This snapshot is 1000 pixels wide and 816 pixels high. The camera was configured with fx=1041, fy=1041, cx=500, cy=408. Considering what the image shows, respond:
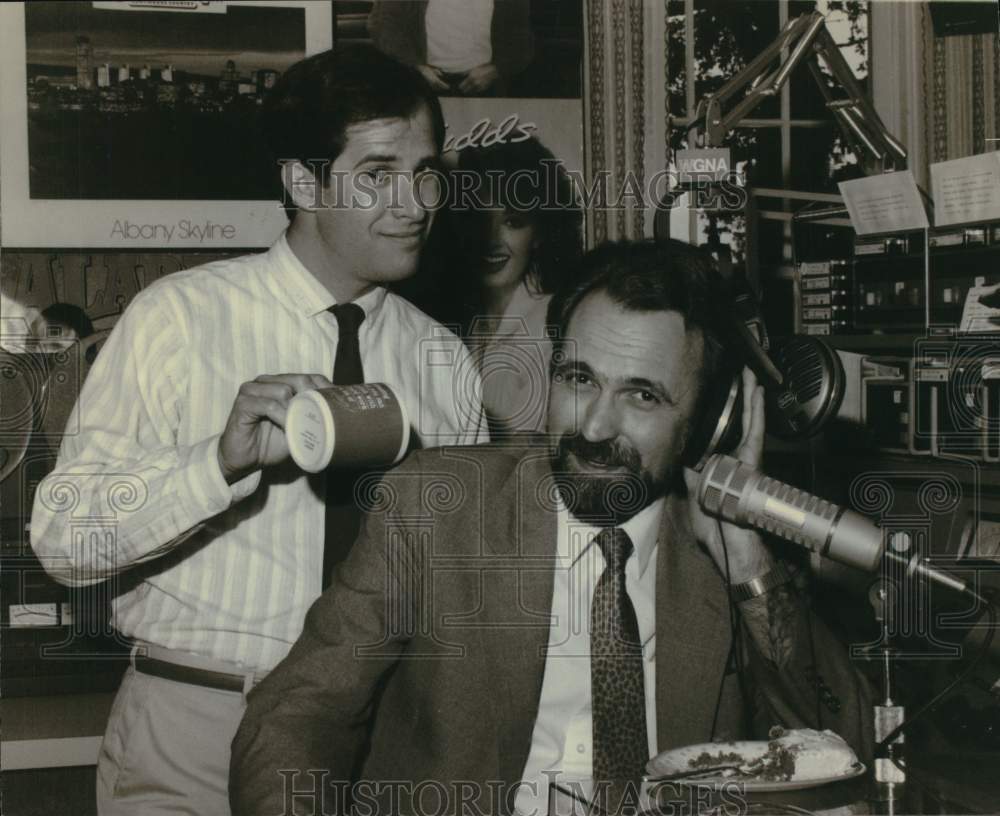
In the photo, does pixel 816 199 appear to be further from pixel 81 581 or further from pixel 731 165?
pixel 81 581

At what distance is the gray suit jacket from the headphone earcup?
0.39 feet

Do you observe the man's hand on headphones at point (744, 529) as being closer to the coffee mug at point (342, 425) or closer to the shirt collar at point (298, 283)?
the coffee mug at point (342, 425)

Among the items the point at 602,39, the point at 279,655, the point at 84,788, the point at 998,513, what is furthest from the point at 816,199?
the point at 84,788

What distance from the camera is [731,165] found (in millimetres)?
1799

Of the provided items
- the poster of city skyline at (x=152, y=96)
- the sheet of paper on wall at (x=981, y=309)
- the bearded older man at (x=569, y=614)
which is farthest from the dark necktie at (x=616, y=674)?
the poster of city skyline at (x=152, y=96)

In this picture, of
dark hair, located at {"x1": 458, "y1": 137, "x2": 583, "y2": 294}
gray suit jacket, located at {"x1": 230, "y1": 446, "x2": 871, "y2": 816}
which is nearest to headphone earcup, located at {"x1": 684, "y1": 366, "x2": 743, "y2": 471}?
gray suit jacket, located at {"x1": 230, "y1": 446, "x2": 871, "y2": 816}

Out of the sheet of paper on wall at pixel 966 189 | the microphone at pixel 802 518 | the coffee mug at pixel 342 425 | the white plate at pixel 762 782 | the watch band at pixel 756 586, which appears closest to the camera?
the white plate at pixel 762 782

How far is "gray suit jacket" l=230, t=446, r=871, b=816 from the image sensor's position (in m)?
1.44

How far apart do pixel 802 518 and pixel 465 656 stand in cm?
52

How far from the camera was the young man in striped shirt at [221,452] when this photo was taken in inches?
61.6

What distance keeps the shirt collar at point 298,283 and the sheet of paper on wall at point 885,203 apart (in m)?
0.93

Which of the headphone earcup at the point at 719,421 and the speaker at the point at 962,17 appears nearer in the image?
the headphone earcup at the point at 719,421

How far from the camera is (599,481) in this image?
62.1 inches

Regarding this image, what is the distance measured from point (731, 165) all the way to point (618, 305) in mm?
401
